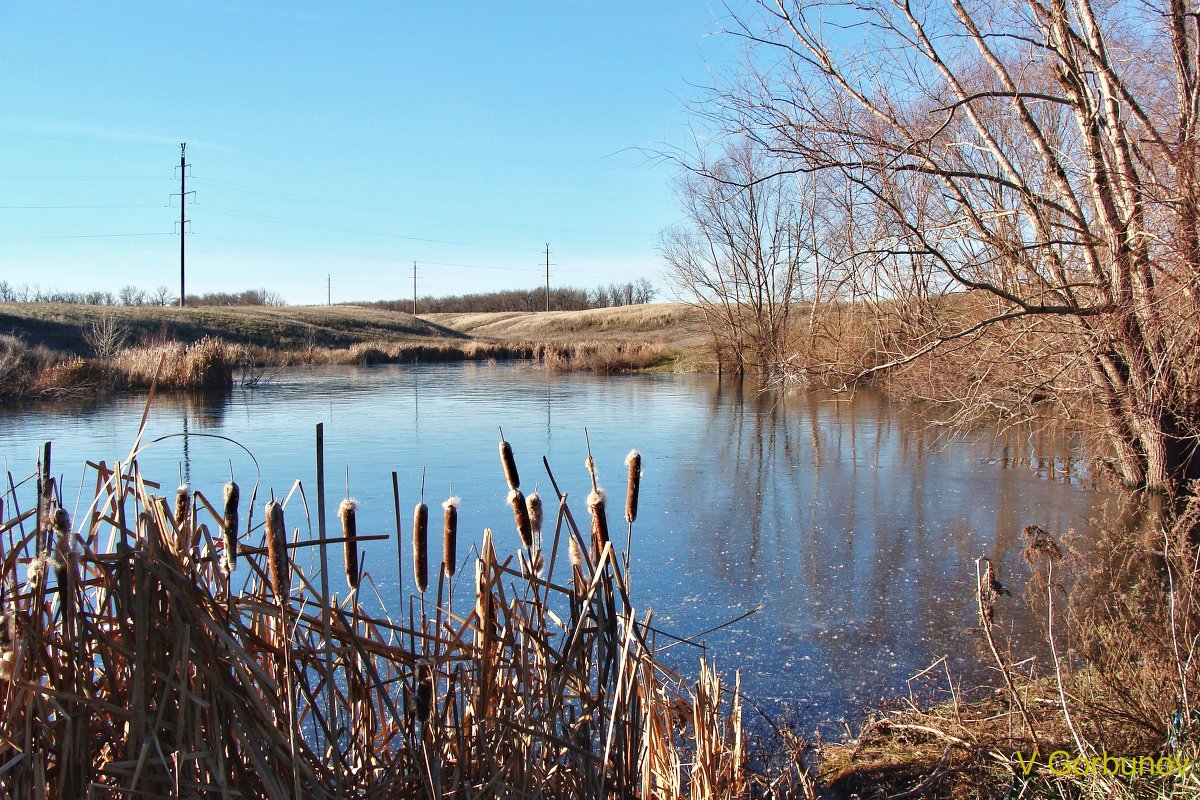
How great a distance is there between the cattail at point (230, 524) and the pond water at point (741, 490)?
1371 millimetres

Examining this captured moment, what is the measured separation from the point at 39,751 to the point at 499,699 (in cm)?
97

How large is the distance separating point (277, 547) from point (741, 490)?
7.55 metres

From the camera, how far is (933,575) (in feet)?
19.3

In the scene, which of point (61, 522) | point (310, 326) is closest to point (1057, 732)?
point (61, 522)

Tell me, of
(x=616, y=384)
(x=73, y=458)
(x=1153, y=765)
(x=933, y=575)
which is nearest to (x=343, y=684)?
(x=1153, y=765)

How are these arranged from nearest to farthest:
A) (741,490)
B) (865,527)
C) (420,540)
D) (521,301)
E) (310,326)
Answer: (420,540) → (865,527) → (741,490) → (310,326) → (521,301)

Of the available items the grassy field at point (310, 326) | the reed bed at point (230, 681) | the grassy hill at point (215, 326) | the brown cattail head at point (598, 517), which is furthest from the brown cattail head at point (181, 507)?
the grassy field at point (310, 326)

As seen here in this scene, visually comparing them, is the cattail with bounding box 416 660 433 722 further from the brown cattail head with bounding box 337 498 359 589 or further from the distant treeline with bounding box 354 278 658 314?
the distant treeline with bounding box 354 278 658 314

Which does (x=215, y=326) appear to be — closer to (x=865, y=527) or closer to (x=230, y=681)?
(x=865, y=527)

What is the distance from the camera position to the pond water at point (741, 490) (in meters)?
4.71

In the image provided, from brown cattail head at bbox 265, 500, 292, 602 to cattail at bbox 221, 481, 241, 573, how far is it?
101mm

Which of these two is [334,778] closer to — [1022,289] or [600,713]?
[600,713]

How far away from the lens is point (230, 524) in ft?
6.01

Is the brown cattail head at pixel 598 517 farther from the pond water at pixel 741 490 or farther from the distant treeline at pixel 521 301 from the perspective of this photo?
the distant treeline at pixel 521 301
